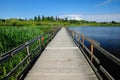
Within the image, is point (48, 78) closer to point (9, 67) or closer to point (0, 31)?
point (9, 67)

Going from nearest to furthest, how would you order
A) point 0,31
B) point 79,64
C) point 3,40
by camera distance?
1. point 79,64
2. point 3,40
3. point 0,31

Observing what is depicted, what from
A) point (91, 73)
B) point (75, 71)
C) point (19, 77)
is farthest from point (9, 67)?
point (91, 73)

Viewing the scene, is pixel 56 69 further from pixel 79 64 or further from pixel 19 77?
pixel 19 77

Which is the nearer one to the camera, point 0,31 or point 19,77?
point 19,77

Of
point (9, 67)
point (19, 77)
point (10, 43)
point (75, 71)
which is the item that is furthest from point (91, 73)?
point (10, 43)

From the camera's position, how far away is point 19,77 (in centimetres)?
442

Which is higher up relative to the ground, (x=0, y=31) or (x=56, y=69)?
(x=0, y=31)

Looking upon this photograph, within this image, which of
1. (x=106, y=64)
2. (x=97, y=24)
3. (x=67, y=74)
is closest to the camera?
(x=67, y=74)

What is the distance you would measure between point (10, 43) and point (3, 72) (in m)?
2.66

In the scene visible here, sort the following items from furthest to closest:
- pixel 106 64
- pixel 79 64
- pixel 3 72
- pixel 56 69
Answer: pixel 106 64 → pixel 3 72 → pixel 79 64 → pixel 56 69

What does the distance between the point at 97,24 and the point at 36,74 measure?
621 ft

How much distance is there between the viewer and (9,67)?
7.37m

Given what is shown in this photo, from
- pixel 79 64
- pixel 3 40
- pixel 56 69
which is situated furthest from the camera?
pixel 3 40

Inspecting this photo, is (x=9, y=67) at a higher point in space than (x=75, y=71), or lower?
lower
